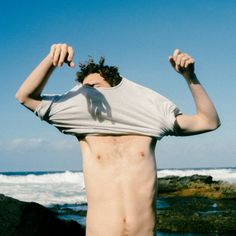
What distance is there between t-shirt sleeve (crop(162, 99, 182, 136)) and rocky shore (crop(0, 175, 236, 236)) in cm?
394

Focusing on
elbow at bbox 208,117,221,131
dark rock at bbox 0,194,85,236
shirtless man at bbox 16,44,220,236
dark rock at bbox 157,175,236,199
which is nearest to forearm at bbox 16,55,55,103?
shirtless man at bbox 16,44,220,236

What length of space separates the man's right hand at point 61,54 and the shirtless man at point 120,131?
0.27 feet

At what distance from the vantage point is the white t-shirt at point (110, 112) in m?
2.66

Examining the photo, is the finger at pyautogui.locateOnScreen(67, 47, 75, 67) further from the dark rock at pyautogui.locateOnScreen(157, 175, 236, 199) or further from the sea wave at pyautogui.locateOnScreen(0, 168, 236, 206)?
the dark rock at pyautogui.locateOnScreen(157, 175, 236, 199)

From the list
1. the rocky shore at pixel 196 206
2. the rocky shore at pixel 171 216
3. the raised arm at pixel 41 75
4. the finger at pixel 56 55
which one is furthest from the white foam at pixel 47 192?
the finger at pixel 56 55

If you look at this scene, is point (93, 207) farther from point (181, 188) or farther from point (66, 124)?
point (181, 188)

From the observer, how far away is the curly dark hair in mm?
2865

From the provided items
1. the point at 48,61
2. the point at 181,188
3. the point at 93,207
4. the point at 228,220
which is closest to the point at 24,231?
A: the point at 93,207

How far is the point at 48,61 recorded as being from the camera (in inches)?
97.9

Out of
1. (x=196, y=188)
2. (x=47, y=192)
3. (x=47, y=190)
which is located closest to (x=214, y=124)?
(x=196, y=188)

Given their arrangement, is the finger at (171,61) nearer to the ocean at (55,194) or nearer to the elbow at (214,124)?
the elbow at (214,124)

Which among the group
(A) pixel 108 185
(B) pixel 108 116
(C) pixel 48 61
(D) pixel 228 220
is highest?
(C) pixel 48 61

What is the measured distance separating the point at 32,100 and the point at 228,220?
11889mm

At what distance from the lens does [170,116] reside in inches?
106
